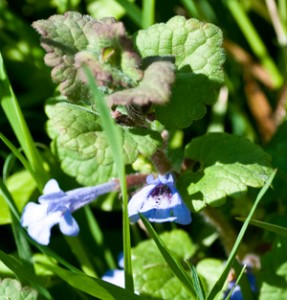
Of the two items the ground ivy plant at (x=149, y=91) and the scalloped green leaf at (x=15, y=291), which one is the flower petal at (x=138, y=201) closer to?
the ground ivy plant at (x=149, y=91)

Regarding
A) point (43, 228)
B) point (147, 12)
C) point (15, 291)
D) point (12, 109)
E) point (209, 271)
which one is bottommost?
point (209, 271)

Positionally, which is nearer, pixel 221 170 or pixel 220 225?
pixel 221 170

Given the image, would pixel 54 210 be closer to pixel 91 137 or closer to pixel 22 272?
pixel 22 272

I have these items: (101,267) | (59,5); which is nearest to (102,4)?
(59,5)

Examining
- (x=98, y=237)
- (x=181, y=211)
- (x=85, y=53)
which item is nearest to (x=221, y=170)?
(x=181, y=211)

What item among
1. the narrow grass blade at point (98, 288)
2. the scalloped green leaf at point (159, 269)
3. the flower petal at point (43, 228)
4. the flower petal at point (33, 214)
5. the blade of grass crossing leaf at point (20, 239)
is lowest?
the scalloped green leaf at point (159, 269)

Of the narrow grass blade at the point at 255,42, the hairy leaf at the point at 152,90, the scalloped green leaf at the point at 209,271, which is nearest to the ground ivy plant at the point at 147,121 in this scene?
the hairy leaf at the point at 152,90
